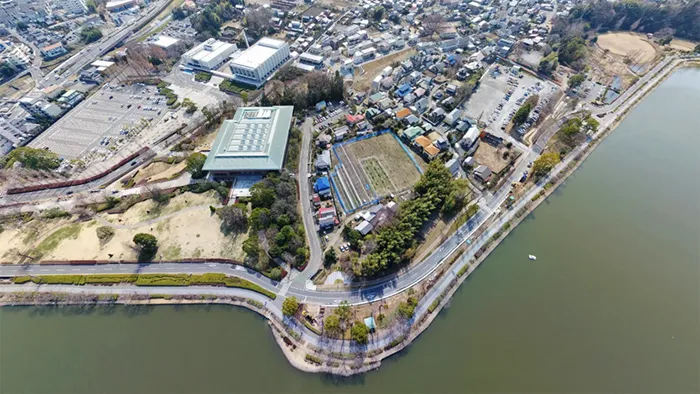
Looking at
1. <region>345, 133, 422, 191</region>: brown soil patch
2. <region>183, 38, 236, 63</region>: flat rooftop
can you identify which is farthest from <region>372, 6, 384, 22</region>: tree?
<region>345, 133, 422, 191</region>: brown soil patch

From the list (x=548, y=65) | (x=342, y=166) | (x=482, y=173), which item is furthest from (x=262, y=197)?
(x=548, y=65)

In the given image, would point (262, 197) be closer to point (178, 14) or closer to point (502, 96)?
point (502, 96)

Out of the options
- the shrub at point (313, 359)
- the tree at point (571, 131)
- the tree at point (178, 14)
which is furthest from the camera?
the tree at point (178, 14)

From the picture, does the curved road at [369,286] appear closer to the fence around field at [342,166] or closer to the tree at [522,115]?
the fence around field at [342,166]

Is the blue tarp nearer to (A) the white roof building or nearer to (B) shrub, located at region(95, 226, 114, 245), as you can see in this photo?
(B) shrub, located at region(95, 226, 114, 245)

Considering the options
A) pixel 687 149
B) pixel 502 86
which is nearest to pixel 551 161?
pixel 502 86

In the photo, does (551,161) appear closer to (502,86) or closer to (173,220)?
(502,86)

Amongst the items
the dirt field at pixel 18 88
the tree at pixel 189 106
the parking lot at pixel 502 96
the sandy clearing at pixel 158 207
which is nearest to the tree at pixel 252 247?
the sandy clearing at pixel 158 207
